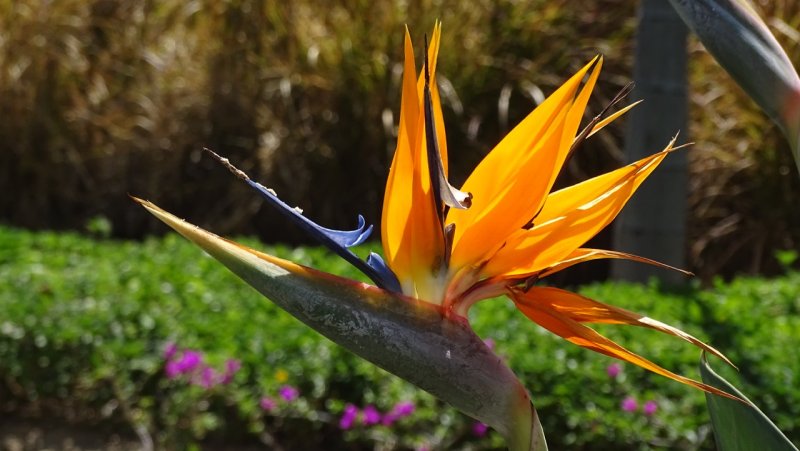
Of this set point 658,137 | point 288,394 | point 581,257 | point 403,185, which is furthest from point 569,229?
point 658,137

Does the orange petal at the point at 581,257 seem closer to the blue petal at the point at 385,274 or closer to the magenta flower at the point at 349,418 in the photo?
the blue petal at the point at 385,274

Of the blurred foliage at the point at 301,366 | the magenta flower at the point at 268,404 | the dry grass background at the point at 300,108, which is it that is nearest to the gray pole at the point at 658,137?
the blurred foliage at the point at 301,366

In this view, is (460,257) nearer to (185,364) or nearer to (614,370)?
(614,370)

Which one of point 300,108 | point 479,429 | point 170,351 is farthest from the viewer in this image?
point 300,108

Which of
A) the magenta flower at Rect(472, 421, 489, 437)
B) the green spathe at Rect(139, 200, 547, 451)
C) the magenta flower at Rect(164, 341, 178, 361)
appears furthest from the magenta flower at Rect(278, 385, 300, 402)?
the green spathe at Rect(139, 200, 547, 451)

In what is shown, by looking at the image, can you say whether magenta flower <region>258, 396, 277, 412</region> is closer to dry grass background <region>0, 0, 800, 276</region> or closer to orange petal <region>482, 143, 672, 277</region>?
orange petal <region>482, 143, 672, 277</region>

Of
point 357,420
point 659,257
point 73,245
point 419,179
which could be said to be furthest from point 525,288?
point 73,245

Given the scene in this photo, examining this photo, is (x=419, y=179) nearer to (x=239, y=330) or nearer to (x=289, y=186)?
(x=239, y=330)
